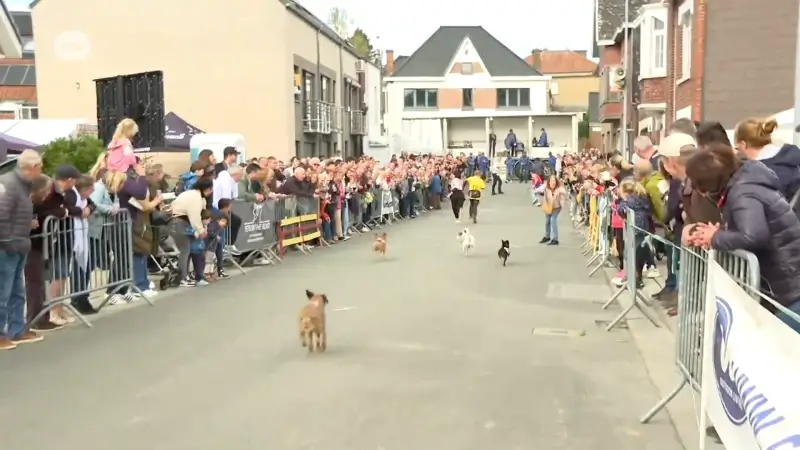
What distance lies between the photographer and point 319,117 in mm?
41625

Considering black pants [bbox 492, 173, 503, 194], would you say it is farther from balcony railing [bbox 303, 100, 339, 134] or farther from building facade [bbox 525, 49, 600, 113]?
building facade [bbox 525, 49, 600, 113]

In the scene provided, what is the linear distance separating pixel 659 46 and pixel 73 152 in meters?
21.2

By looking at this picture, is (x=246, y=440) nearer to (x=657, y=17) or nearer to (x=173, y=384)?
(x=173, y=384)

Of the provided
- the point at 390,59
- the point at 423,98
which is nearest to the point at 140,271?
the point at 423,98

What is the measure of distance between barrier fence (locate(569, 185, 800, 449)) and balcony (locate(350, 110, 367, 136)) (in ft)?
154

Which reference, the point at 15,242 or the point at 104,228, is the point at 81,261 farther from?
the point at 15,242

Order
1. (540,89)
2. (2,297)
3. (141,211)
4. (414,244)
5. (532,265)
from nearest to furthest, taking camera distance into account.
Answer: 1. (2,297)
2. (141,211)
3. (532,265)
4. (414,244)
5. (540,89)

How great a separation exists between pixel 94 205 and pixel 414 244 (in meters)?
10.1

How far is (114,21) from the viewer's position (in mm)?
36250

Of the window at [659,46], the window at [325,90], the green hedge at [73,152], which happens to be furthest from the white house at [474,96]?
the green hedge at [73,152]

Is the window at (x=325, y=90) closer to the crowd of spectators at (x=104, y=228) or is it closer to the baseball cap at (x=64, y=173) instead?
the crowd of spectators at (x=104, y=228)

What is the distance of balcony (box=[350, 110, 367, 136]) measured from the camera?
5259cm

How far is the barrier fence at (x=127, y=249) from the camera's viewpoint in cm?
979

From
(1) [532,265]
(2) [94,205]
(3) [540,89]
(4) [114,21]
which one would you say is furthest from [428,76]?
(2) [94,205]
